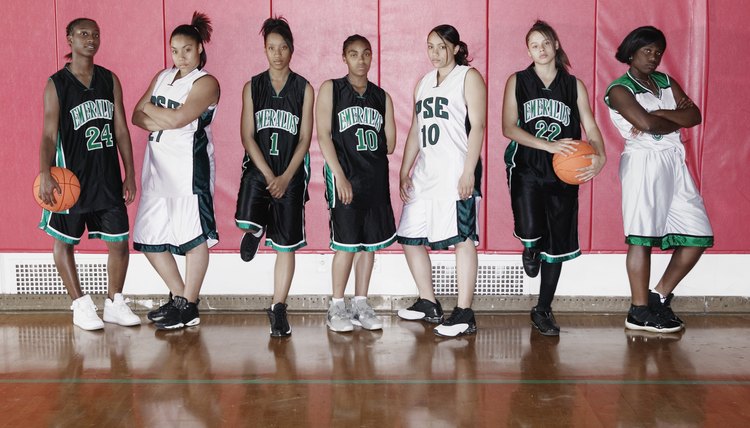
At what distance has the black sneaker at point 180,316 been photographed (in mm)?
4664

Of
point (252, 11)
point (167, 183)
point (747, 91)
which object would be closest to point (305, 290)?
point (167, 183)

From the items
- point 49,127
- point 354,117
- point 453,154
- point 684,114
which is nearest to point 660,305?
point 684,114

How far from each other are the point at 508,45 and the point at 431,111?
89cm

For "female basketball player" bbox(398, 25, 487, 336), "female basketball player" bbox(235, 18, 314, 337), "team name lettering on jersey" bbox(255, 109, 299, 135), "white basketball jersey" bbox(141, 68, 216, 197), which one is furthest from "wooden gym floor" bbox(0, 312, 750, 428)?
"team name lettering on jersey" bbox(255, 109, 299, 135)

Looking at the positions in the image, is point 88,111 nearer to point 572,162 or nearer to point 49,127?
point 49,127

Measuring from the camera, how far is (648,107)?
4.52m

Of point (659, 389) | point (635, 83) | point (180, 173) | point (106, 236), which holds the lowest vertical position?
point (659, 389)

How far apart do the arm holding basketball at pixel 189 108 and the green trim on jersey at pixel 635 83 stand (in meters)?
2.33

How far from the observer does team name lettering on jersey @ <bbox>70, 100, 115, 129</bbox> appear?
4.64 metres

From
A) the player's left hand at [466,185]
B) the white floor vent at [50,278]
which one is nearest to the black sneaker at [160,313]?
the white floor vent at [50,278]

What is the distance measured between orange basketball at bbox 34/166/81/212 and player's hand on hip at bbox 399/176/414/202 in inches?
73.6

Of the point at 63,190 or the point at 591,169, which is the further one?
the point at 63,190

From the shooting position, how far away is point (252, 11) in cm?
507

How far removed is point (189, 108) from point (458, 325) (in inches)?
78.5
